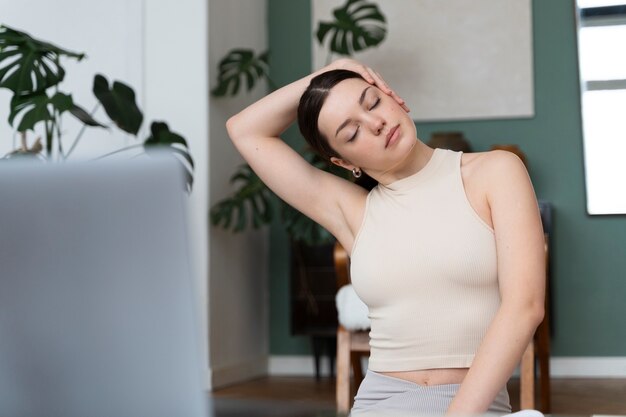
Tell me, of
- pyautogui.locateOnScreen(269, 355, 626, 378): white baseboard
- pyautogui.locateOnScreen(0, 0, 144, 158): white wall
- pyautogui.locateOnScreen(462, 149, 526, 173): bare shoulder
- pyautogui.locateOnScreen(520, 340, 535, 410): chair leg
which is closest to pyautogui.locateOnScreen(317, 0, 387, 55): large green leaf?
pyautogui.locateOnScreen(0, 0, 144, 158): white wall

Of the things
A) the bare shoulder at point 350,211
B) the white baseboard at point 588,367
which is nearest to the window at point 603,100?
the white baseboard at point 588,367

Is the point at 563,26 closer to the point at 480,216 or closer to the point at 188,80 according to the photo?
the point at 188,80

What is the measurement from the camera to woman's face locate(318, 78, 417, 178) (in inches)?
58.7

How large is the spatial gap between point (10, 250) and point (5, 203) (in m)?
0.04

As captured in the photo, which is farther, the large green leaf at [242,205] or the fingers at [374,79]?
the large green leaf at [242,205]

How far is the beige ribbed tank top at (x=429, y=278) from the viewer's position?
4.71 ft

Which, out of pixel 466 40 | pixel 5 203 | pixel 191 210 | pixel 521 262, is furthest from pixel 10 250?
pixel 466 40

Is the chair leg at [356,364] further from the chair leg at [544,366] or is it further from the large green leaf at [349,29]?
the large green leaf at [349,29]

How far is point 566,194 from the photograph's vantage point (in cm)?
512

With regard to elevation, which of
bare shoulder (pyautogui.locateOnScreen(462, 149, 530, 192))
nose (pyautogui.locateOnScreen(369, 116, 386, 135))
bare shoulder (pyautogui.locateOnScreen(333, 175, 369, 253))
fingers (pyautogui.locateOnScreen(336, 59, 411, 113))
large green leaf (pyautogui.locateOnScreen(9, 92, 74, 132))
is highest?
large green leaf (pyautogui.locateOnScreen(9, 92, 74, 132))

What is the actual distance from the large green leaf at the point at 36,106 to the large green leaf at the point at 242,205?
147 centimetres

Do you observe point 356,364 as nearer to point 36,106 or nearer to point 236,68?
point 36,106

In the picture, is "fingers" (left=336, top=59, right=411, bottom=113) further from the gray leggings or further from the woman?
the gray leggings

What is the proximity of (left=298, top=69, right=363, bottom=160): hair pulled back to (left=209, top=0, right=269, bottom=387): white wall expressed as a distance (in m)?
3.12
